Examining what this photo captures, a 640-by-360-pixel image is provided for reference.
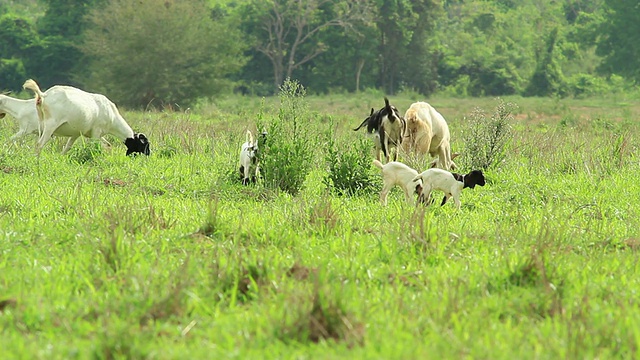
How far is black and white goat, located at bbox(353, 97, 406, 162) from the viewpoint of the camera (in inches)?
411

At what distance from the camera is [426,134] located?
10.8 m

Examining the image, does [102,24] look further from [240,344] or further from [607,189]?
[240,344]

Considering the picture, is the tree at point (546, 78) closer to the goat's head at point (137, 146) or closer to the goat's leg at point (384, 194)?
the goat's head at point (137, 146)

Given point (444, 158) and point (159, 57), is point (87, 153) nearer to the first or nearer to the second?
point (444, 158)

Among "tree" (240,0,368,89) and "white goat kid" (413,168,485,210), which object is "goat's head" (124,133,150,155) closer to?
"white goat kid" (413,168,485,210)

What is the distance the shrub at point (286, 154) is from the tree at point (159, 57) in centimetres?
2603

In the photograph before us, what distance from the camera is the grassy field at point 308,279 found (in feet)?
13.4

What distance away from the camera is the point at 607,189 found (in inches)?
395

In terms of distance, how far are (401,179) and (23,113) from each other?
7520 millimetres

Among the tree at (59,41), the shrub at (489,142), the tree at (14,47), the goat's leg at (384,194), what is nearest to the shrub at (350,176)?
the goat's leg at (384,194)

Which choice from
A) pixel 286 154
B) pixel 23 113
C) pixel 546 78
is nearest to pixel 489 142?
pixel 286 154

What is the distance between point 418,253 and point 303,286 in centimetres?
130

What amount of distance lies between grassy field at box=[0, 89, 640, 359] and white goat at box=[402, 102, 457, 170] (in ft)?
6.51

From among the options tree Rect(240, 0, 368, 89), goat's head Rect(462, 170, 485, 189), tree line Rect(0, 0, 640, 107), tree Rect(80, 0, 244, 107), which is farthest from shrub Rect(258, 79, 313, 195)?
tree Rect(240, 0, 368, 89)
